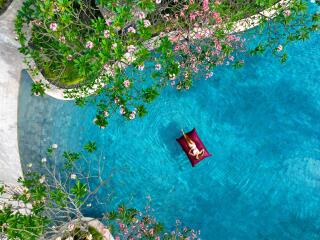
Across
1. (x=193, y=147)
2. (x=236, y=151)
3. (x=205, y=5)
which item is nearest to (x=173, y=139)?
(x=193, y=147)

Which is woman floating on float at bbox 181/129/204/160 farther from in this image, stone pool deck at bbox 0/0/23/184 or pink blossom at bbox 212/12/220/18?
stone pool deck at bbox 0/0/23/184

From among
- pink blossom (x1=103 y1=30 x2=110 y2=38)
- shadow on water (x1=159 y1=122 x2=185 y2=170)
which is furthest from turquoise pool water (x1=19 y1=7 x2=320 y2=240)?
pink blossom (x1=103 y1=30 x2=110 y2=38)

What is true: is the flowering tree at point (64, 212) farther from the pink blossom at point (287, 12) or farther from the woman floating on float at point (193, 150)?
the pink blossom at point (287, 12)

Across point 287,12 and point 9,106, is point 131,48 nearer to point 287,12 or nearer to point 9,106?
point 287,12

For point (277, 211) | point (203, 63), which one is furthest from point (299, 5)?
point (277, 211)

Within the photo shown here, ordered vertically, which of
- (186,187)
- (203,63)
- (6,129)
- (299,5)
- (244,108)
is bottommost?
(186,187)

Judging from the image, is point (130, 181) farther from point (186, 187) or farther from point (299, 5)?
point (299, 5)

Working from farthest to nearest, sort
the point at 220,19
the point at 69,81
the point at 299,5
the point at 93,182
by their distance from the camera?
the point at 93,182
the point at 69,81
the point at 220,19
the point at 299,5

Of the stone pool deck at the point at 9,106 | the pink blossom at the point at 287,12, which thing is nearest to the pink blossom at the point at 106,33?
the stone pool deck at the point at 9,106
